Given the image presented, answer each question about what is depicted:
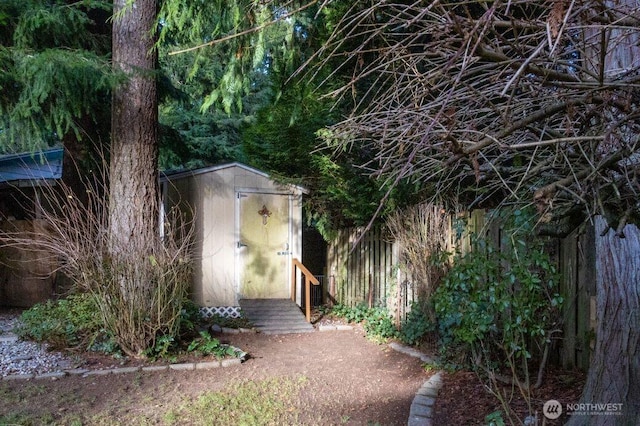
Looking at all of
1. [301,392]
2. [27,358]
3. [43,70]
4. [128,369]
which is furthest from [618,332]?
[43,70]

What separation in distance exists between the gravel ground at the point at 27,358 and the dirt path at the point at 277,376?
32 centimetres

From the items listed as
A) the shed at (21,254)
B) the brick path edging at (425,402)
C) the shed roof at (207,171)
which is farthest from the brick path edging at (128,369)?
the shed at (21,254)

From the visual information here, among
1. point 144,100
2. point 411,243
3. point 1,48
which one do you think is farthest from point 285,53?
point 1,48

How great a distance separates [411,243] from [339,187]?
7.10ft

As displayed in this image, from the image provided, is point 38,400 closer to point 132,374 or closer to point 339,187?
point 132,374

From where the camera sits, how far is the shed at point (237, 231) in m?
8.23

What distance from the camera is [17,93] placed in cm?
638

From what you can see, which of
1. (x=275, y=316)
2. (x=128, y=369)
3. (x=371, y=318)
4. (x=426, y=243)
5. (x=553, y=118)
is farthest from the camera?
(x=275, y=316)

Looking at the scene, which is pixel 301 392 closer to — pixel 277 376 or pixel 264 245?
pixel 277 376

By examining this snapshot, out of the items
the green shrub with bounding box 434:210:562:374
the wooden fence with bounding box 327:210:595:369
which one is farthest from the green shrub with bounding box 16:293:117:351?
the green shrub with bounding box 434:210:562:374

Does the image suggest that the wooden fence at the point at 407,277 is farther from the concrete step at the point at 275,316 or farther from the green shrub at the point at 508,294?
the concrete step at the point at 275,316

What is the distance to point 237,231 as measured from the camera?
335 inches

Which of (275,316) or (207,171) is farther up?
(207,171)

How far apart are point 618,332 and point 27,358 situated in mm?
5540
